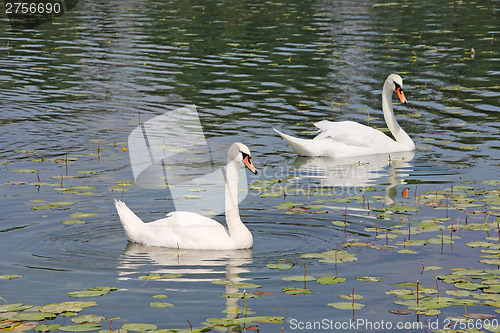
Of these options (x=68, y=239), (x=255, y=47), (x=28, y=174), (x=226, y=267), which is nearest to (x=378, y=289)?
(x=226, y=267)

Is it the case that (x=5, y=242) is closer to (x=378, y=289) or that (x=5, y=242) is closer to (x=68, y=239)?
(x=68, y=239)

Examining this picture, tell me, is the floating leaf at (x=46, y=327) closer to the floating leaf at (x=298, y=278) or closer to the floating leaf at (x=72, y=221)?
the floating leaf at (x=298, y=278)

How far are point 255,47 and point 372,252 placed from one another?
19.5 m

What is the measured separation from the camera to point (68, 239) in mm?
10547

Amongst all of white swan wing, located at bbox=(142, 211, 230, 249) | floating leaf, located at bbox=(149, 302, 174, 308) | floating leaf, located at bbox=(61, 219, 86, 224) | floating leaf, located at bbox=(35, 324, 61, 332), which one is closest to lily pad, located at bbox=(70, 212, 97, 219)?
floating leaf, located at bbox=(61, 219, 86, 224)

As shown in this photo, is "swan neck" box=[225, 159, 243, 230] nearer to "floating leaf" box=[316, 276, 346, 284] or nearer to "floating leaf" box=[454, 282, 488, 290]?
"floating leaf" box=[316, 276, 346, 284]

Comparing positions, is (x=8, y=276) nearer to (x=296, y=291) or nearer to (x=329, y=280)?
(x=296, y=291)

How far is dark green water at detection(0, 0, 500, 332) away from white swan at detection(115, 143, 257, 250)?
0.62 ft

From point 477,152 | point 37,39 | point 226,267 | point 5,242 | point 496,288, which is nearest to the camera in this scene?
point 496,288

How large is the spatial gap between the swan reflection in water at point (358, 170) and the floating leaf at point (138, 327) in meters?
5.70

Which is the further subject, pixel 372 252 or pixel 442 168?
pixel 442 168

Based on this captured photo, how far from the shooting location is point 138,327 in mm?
7637

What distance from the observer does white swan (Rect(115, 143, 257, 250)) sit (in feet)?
33.4

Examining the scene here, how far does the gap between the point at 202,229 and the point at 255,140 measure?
661 cm
